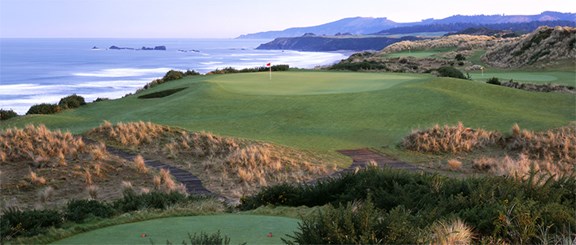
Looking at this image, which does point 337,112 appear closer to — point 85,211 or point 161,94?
point 161,94

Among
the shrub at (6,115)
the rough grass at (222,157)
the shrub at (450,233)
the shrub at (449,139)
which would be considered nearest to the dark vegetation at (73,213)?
the rough grass at (222,157)

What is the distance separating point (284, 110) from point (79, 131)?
6.72 meters

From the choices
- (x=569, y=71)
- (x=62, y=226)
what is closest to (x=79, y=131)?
(x=62, y=226)

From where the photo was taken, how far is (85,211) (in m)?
8.78

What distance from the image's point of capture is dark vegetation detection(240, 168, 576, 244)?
5.57 meters

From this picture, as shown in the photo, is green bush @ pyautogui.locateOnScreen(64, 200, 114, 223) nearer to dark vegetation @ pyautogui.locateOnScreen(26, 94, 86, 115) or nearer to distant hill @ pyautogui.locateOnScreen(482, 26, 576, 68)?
dark vegetation @ pyautogui.locateOnScreen(26, 94, 86, 115)

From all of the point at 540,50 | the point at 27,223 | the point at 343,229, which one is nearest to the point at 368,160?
the point at 27,223

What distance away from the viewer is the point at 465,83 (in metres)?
24.1

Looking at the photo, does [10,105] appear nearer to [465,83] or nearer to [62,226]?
[465,83]

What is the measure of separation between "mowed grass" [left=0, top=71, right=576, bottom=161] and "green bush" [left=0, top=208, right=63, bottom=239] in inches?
343

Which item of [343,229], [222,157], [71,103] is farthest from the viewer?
[71,103]

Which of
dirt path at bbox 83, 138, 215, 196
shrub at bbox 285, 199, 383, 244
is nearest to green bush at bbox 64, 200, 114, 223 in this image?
dirt path at bbox 83, 138, 215, 196

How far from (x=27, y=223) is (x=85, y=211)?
1094 mm

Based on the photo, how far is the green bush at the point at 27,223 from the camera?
7375 mm
